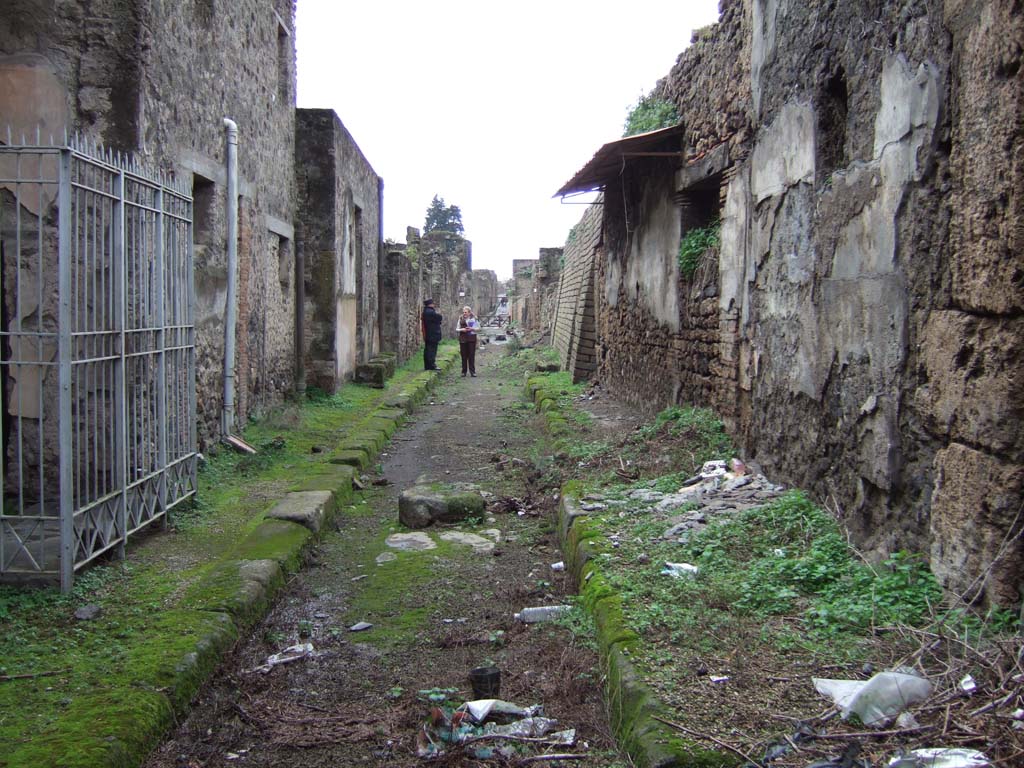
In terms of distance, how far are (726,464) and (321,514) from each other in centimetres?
270

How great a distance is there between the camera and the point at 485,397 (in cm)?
1396

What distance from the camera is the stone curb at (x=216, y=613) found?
2646 millimetres

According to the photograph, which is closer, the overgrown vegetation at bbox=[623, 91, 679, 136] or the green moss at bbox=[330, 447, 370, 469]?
the green moss at bbox=[330, 447, 370, 469]

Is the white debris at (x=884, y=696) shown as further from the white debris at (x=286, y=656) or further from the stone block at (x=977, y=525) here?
the white debris at (x=286, y=656)

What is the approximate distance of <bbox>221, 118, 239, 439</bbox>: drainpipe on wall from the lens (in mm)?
7750

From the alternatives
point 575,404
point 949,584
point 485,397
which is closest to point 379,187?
point 485,397

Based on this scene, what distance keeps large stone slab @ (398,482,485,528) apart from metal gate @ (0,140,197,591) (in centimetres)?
150

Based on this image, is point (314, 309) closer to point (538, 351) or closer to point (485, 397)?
point (485, 397)

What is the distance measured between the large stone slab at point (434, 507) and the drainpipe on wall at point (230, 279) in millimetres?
2223

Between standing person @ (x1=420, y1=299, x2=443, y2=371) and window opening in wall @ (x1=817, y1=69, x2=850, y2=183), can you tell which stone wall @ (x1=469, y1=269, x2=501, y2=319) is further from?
window opening in wall @ (x1=817, y1=69, x2=850, y2=183)

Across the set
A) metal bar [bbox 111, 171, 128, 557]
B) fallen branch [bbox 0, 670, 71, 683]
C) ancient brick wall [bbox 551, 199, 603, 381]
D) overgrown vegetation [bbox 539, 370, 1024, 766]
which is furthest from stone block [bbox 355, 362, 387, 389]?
fallen branch [bbox 0, 670, 71, 683]

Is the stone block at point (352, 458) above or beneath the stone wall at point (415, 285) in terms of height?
beneath

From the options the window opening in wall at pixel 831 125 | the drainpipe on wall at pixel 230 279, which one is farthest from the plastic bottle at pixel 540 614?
the drainpipe on wall at pixel 230 279

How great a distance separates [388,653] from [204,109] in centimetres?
509
